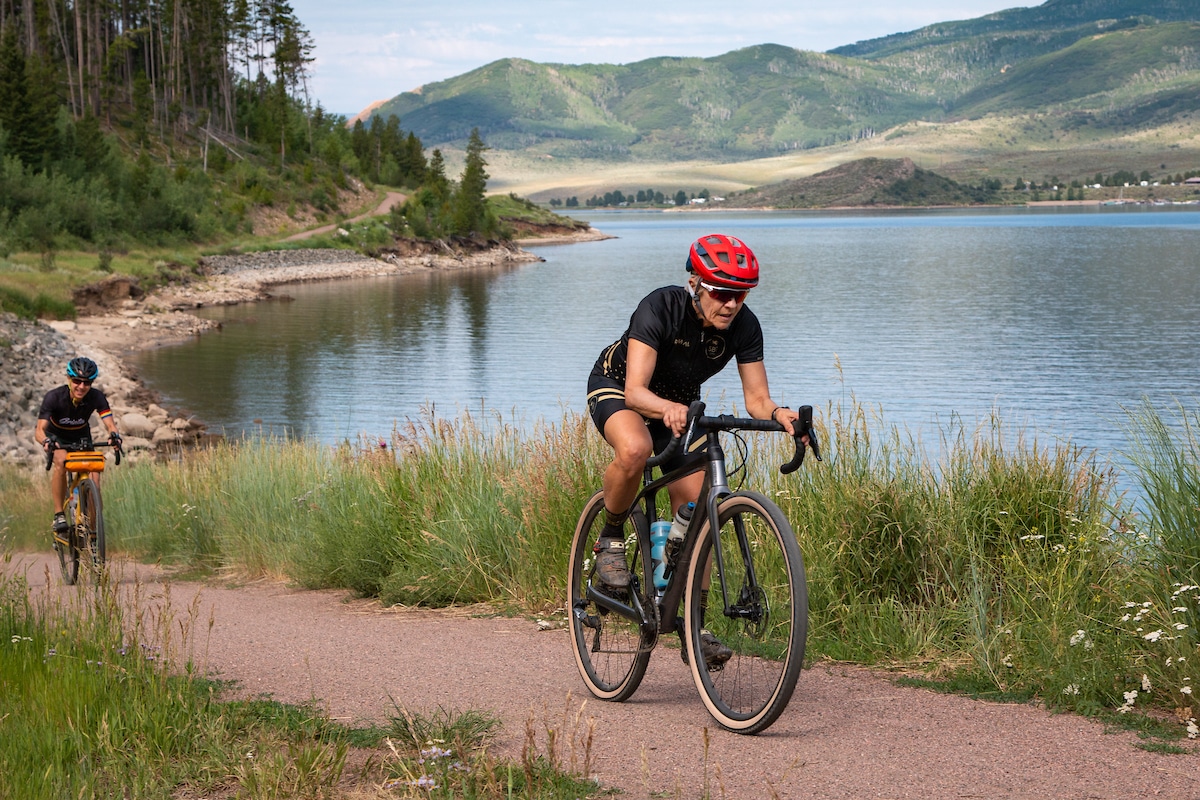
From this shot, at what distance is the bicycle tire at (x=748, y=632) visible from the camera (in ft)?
15.2

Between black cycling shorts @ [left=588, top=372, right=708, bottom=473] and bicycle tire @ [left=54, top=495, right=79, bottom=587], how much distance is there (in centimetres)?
686

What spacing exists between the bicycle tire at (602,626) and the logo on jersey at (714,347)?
84cm

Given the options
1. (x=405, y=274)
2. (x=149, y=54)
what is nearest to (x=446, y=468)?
(x=405, y=274)

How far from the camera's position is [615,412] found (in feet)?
17.9

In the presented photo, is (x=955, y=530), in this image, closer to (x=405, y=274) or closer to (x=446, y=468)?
(x=446, y=468)

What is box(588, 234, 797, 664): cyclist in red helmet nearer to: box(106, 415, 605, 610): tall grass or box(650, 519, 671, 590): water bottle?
box(650, 519, 671, 590): water bottle

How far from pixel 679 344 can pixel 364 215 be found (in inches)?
4220

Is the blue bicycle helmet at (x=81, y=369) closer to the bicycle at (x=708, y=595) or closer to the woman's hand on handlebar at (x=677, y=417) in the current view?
the bicycle at (x=708, y=595)

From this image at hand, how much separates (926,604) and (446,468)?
14.0 ft

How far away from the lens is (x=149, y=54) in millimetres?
108812

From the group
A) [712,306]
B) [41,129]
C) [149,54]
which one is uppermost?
[149,54]

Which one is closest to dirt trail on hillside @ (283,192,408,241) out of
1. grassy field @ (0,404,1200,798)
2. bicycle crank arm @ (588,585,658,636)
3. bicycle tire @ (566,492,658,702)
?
grassy field @ (0,404,1200,798)

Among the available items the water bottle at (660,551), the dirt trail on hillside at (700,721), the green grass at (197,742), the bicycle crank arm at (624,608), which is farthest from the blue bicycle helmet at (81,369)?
the water bottle at (660,551)

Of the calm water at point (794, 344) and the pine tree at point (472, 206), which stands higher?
the pine tree at point (472, 206)
